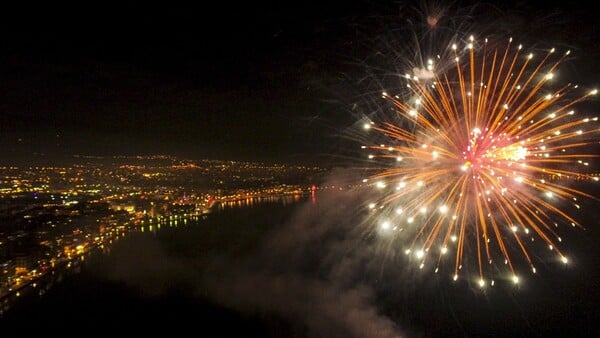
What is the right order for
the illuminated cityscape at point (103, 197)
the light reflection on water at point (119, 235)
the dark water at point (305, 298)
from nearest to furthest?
the dark water at point (305, 298)
the light reflection on water at point (119, 235)
the illuminated cityscape at point (103, 197)

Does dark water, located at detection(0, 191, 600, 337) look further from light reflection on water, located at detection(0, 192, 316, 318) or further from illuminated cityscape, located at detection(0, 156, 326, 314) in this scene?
illuminated cityscape, located at detection(0, 156, 326, 314)

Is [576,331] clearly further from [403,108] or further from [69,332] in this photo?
[69,332]

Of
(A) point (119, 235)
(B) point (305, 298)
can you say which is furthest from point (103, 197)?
(B) point (305, 298)

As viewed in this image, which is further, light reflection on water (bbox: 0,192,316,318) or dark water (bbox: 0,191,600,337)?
light reflection on water (bbox: 0,192,316,318)

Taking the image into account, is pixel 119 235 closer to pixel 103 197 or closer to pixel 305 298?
pixel 103 197

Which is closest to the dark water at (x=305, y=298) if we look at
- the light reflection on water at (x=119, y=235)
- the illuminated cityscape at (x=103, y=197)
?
the light reflection on water at (x=119, y=235)

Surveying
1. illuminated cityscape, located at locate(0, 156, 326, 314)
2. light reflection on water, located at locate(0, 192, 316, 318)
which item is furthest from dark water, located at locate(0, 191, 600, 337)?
illuminated cityscape, located at locate(0, 156, 326, 314)

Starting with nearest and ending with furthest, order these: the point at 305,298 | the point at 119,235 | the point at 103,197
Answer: the point at 305,298, the point at 119,235, the point at 103,197

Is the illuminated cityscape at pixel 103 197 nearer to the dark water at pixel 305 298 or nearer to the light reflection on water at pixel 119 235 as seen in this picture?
the light reflection on water at pixel 119 235
